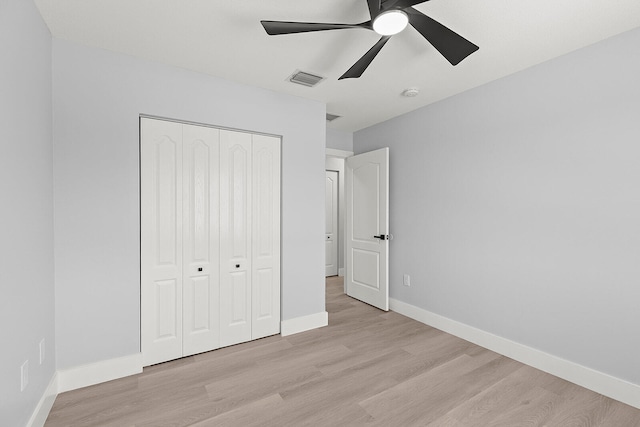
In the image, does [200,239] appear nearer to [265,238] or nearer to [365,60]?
[265,238]

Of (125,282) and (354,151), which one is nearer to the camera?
(125,282)

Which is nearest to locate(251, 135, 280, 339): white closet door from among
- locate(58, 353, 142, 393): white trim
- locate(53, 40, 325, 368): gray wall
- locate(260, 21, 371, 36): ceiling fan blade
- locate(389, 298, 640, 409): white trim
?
locate(53, 40, 325, 368): gray wall

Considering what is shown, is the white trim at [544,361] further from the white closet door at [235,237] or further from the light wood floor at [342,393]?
the white closet door at [235,237]

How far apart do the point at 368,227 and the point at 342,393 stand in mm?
2315

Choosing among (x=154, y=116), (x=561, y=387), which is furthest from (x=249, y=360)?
(x=561, y=387)

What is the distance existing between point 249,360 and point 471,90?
3.41 metres

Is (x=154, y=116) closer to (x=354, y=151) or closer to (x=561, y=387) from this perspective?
(x=354, y=151)

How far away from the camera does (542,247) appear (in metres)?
2.47

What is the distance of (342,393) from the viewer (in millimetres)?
2129

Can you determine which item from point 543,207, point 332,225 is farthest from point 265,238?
point 332,225

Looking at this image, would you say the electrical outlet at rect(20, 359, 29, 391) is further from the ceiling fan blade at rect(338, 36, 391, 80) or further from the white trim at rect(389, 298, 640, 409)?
the white trim at rect(389, 298, 640, 409)

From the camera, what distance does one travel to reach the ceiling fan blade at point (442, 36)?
157cm

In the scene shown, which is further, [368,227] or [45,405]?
[368,227]

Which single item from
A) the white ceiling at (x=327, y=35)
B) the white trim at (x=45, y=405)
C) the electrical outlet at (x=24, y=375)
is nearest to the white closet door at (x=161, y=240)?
the white trim at (x=45, y=405)
